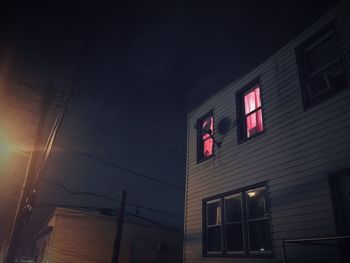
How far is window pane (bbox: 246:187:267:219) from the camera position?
771 centimetres

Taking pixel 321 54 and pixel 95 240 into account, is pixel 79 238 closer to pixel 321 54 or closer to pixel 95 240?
pixel 95 240

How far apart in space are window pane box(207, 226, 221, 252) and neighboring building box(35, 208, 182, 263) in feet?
34.9

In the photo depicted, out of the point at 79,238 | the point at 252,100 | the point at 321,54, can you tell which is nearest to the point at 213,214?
the point at 252,100

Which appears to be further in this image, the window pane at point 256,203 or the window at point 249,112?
the window at point 249,112

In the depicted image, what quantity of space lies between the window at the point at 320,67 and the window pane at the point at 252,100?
6.02ft

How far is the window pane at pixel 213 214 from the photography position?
9.35m

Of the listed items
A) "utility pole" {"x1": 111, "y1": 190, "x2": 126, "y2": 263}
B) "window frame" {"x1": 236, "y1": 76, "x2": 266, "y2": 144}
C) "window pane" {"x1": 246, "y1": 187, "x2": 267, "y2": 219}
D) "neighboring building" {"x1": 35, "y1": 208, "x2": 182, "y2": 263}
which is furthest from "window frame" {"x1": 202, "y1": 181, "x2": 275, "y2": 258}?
"neighboring building" {"x1": 35, "y1": 208, "x2": 182, "y2": 263}

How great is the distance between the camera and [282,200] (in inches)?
278

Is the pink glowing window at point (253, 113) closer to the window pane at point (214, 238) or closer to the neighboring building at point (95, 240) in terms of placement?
the window pane at point (214, 238)

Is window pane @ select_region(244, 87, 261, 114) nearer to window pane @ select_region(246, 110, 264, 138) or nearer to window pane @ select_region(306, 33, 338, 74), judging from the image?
window pane @ select_region(246, 110, 264, 138)

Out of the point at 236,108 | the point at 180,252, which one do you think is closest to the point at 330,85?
the point at 236,108

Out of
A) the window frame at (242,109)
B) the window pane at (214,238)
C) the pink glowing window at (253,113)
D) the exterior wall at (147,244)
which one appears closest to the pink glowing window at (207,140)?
the window frame at (242,109)

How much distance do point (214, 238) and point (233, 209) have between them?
1.37m

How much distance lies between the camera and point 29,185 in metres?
11.7
